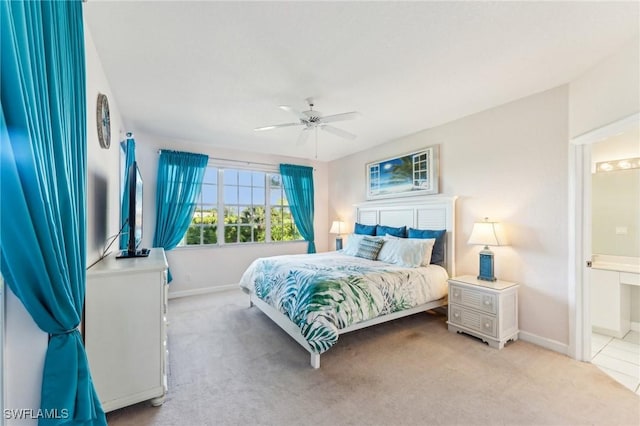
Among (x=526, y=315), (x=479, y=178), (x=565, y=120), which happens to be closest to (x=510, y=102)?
(x=565, y=120)

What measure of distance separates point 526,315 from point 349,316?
1959mm

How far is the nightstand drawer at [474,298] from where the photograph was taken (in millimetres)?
2696

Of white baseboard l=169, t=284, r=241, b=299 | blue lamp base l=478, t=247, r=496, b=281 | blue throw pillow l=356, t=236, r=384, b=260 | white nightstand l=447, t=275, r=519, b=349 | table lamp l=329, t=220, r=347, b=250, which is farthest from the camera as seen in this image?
table lamp l=329, t=220, r=347, b=250

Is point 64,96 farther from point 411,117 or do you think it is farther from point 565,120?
point 565,120

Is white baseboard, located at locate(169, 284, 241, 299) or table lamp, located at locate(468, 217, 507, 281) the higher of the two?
table lamp, located at locate(468, 217, 507, 281)

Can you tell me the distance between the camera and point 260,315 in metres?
3.56

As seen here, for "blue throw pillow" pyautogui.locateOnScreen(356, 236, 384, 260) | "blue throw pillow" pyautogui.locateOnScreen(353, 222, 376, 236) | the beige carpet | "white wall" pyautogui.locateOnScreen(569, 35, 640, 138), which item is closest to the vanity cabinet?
the beige carpet

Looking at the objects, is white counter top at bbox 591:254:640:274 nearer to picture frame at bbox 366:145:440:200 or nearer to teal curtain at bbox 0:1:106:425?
picture frame at bbox 366:145:440:200

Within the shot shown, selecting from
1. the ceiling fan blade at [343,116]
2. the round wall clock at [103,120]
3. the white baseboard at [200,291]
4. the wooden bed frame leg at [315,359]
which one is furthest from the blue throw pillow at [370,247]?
the round wall clock at [103,120]

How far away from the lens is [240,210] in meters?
5.09

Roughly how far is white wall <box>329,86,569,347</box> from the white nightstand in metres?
0.22

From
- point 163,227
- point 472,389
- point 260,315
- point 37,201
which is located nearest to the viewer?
point 37,201

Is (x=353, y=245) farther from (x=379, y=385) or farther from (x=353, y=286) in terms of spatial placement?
(x=379, y=385)

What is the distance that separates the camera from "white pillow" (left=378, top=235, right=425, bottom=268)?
10.9ft
